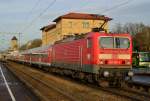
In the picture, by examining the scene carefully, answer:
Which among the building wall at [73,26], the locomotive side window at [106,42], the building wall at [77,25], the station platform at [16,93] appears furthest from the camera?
the building wall at [77,25]

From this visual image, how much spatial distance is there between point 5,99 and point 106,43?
25.6 feet

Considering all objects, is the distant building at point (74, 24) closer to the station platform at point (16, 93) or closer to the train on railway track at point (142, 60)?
the train on railway track at point (142, 60)

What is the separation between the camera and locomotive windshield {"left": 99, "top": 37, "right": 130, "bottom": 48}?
866 inches

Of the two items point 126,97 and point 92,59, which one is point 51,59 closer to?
point 92,59

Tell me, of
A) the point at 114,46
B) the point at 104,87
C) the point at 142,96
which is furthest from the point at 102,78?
the point at 142,96

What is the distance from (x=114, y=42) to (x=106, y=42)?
0.48 metres

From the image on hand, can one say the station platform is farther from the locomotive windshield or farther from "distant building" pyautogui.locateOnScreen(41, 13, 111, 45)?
"distant building" pyautogui.locateOnScreen(41, 13, 111, 45)

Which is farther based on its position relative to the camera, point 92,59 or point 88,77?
point 88,77

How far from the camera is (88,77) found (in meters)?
23.5

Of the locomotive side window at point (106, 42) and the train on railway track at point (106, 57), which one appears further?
the locomotive side window at point (106, 42)

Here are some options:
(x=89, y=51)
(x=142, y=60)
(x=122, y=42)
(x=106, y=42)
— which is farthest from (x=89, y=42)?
(x=142, y=60)

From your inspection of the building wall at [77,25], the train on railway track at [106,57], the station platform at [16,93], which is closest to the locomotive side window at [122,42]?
the train on railway track at [106,57]

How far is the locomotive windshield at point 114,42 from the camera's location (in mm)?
22000

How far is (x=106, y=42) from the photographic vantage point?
2211 cm
